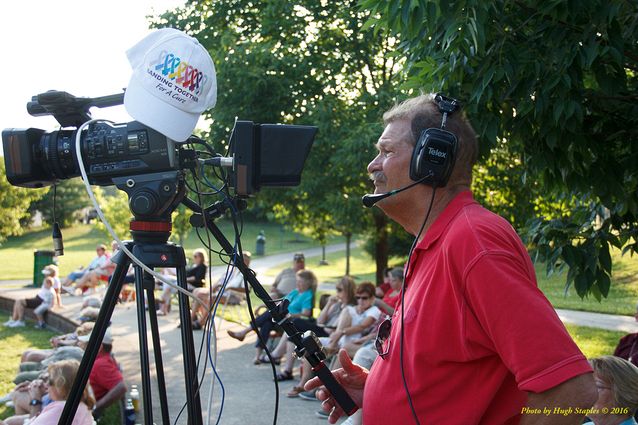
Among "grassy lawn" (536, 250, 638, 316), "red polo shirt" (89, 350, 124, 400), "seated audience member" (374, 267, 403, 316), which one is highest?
"seated audience member" (374, 267, 403, 316)

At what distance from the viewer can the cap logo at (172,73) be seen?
246 centimetres

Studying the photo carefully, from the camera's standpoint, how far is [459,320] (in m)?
1.83

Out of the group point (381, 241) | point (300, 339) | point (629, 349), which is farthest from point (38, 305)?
point (300, 339)

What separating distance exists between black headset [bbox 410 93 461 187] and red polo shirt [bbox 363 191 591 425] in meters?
0.10

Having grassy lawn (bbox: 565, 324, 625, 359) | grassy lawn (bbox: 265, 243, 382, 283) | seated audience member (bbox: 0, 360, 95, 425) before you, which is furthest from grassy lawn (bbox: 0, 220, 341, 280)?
seated audience member (bbox: 0, 360, 95, 425)

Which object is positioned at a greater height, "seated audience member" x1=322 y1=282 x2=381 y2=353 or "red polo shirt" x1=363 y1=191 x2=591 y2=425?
"red polo shirt" x1=363 y1=191 x2=591 y2=425

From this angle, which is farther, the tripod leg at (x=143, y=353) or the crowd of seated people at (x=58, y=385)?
the crowd of seated people at (x=58, y=385)

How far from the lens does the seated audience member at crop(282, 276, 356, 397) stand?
25.8 feet

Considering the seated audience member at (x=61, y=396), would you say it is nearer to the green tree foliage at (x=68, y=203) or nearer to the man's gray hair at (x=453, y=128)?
the man's gray hair at (x=453, y=128)

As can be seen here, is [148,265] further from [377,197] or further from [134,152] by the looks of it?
[377,197]

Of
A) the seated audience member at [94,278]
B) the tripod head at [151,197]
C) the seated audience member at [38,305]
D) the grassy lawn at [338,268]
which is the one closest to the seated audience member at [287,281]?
the seated audience member at [38,305]

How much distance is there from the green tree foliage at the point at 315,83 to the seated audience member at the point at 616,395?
614 cm

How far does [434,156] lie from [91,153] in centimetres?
131

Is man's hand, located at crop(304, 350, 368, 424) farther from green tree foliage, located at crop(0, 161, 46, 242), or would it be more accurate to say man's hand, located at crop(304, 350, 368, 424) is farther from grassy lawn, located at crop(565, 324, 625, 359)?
green tree foliage, located at crop(0, 161, 46, 242)
